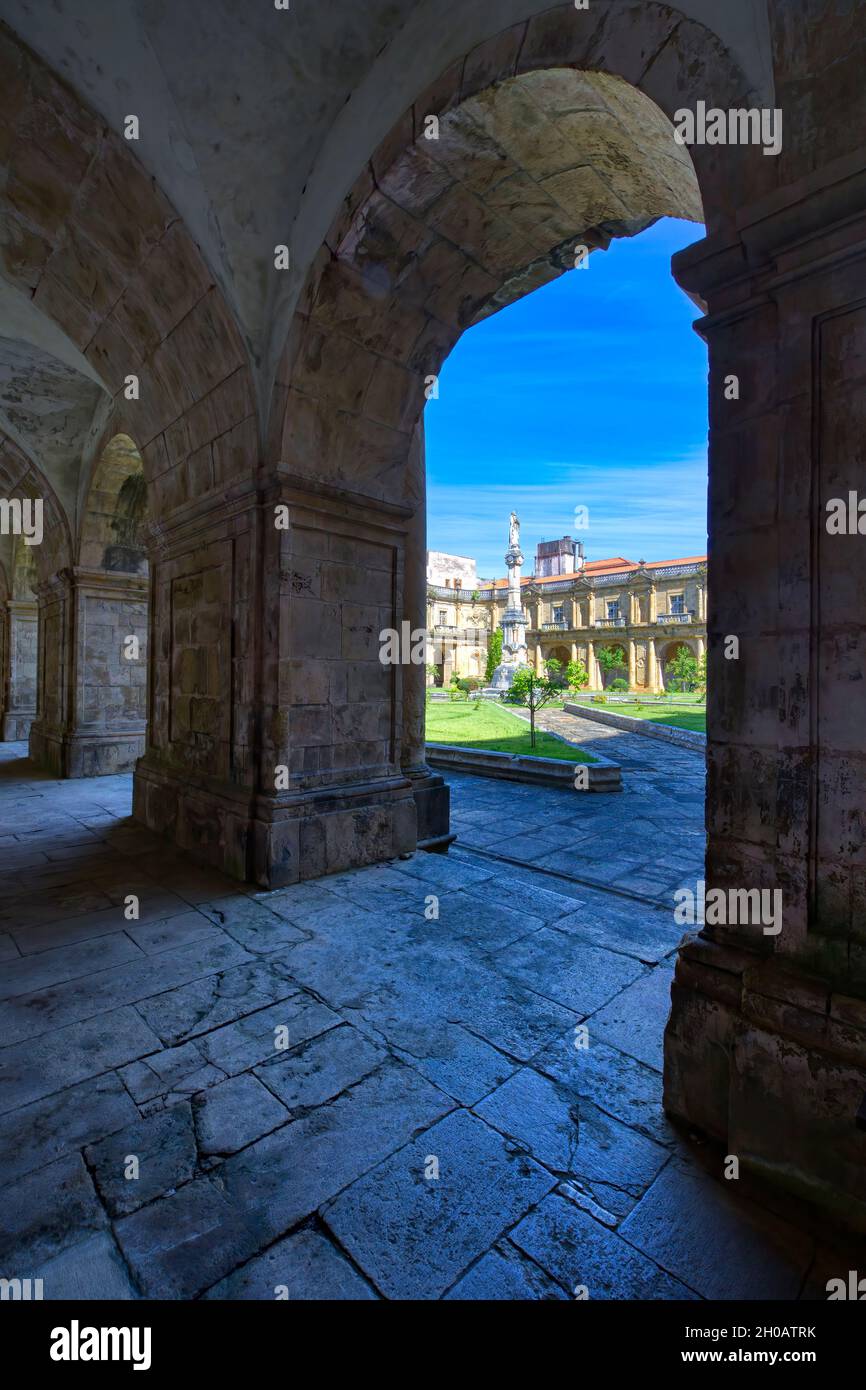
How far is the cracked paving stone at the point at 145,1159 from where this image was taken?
1.71m

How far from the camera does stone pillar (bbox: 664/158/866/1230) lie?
1677 millimetres

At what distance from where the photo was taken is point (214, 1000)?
274cm

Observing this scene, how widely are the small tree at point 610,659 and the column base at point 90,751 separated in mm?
38672

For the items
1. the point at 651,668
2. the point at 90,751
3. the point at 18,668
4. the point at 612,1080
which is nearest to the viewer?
the point at 612,1080

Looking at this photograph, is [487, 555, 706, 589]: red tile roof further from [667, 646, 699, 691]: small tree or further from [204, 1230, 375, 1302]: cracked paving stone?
[204, 1230, 375, 1302]: cracked paving stone

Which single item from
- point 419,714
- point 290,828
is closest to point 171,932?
point 290,828

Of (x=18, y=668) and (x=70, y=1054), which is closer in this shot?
(x=70, y=1054)

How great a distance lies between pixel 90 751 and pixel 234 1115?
8.58 m

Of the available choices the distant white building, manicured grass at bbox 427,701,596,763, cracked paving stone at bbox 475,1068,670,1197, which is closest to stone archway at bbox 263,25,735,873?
cracked paving stone at bbox 475,1068,670,1197

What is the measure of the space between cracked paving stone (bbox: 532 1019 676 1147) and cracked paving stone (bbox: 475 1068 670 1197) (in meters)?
0.05

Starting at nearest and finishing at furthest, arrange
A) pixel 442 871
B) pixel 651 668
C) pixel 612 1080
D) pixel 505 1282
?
pixel 505 1282 < pixel 612 1080 < pixel 442 871 < pixel 651 668

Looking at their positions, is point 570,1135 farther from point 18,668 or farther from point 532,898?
point 18,668

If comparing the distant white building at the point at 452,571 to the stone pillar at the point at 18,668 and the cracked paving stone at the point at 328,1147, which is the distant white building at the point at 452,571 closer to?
the stone pillar at the point at 18,668

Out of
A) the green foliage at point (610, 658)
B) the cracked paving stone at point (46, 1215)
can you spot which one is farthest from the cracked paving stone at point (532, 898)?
the green foliage at point (610, 658)
